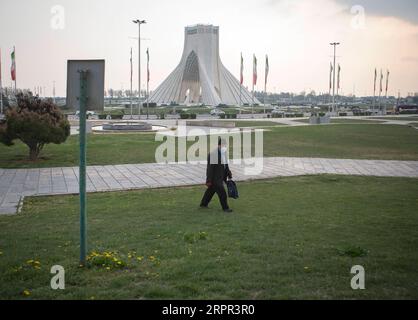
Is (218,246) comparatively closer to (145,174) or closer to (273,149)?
(145,174)

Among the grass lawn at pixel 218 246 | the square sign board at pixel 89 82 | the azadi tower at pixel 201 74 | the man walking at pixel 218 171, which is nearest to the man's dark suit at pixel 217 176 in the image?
the man walking at pixel 218 171

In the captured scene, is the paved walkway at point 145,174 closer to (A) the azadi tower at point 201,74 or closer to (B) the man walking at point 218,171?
(B) the man walking at point 218,171

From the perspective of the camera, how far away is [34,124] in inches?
621

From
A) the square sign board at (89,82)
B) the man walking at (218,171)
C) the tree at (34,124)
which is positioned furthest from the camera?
the tree at (34,124)

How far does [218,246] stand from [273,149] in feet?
50.6

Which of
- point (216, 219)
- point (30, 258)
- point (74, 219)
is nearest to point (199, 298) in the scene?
point (30, 258)

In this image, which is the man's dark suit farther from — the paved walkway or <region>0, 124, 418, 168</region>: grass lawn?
<region>0, 124, 418, 168</region>: grass lawn

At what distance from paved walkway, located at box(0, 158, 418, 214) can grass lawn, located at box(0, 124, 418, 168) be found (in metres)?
1.50

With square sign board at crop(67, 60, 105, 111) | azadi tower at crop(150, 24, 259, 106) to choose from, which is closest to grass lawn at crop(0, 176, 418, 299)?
square sign board at crop(67, 60, 105, 111)

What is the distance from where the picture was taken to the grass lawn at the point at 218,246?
4719 millimetres

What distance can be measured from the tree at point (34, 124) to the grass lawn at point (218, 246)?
20.3 feet

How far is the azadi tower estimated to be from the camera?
99.4m

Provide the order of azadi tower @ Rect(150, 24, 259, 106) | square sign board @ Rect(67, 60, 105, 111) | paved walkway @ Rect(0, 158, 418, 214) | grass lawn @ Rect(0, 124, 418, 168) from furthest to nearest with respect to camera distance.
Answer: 1. azadi tower @ Rect(150, 24, 259, 106)
2. grass lawn @ Rect(0, 124, 418, 168)
3. paved walkway @ Rect(0, 158, 418, 214)
4. square sign board @ Rect(67, 60, 105, 111)

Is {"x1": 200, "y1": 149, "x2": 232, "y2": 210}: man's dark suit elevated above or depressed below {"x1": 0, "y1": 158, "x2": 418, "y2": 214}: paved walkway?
above
